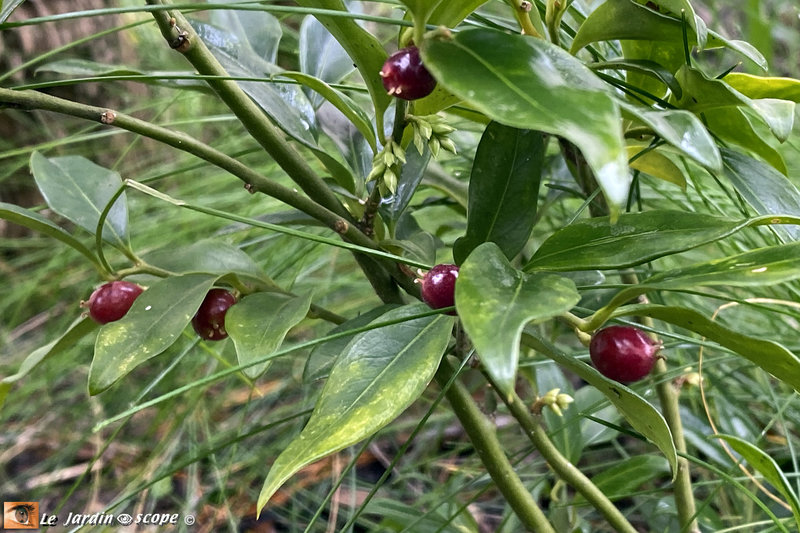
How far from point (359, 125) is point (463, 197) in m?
0.24

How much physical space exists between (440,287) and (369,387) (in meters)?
0.07

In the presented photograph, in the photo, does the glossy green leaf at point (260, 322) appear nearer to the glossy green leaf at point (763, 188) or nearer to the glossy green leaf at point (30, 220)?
the glossy green leaf at point (30, 220)

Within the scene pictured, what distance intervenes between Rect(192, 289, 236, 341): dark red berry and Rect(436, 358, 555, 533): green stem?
15cm

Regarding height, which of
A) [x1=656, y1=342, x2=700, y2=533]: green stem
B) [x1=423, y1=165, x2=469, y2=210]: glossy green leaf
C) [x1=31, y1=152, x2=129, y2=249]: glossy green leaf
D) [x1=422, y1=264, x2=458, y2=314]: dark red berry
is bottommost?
[x1=656, y1=342, x2=700, y2=533]: green stem

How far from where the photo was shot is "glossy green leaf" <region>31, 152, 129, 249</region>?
0.52m

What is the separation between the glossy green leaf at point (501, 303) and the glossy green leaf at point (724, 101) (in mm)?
144

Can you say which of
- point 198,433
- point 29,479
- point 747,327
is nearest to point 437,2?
point 747,327

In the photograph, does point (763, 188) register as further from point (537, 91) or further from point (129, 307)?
point (129, 307)

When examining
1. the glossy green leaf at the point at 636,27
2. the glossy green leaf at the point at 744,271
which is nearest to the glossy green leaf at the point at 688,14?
the glossy green leaf at the point at 636,27

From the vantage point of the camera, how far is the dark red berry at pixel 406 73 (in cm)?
33

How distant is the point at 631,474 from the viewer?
68 centimetres

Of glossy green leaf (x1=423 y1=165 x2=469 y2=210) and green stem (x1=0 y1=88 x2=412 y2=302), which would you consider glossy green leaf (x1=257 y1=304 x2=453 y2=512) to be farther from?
glossy green leaf (x1=423 y1=165 x2=469 y2=210)

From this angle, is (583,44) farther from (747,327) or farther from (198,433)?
(198,433)

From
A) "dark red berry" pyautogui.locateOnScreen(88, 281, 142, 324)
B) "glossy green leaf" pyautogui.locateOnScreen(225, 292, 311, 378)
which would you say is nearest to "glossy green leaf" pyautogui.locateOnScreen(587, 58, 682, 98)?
"glossy green leaf" pyautogui.locateOnScreen(225, 292, 311, 378)
